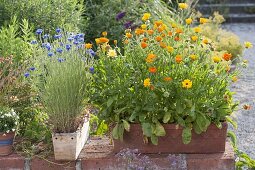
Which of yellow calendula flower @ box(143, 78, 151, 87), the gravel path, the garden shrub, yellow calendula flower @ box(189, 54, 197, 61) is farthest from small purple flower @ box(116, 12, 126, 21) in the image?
yellow calendula flower @ box(143, 78, 151, 87)

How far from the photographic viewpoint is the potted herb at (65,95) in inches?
126

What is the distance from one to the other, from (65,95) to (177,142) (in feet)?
2.36

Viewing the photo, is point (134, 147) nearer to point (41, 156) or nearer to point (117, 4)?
point (41, 156)

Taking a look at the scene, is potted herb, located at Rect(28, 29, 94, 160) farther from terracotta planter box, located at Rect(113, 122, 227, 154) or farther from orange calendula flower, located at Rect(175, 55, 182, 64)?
orange calendula flower, located at Rect(175, 55, 182, 64)

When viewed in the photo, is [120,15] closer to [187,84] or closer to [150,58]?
[150,58]

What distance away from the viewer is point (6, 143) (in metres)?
3.27

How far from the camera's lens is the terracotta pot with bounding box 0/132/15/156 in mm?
3257

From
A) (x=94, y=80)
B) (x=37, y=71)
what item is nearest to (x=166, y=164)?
(x=94, y=80)

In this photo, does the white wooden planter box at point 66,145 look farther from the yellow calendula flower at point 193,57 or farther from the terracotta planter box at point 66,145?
the yellow calendula flower at point 193,57

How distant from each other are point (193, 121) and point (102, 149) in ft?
1.97

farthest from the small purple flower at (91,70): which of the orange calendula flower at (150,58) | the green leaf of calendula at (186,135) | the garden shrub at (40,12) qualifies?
the garden shrub at (40,12)

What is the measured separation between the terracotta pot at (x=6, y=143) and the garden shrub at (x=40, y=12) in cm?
157

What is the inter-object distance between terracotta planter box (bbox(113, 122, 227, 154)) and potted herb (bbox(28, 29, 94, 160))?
0.93ft

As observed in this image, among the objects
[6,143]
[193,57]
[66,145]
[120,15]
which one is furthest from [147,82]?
[120,15]
